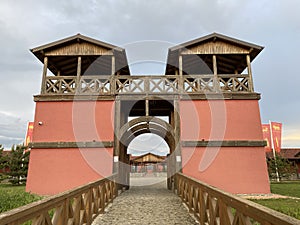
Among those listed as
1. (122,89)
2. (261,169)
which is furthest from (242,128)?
(122,89)

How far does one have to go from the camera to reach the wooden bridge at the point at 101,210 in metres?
1.94

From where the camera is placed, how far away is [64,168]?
848 cm

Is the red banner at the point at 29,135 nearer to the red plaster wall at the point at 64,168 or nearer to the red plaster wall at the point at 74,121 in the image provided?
the red plaster wall at the point at 74,121

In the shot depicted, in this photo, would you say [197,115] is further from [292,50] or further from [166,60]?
[292,50]

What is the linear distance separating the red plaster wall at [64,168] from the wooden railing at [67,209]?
6.85 ft

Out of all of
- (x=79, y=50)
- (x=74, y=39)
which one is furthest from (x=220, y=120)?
(x=74, y=39)

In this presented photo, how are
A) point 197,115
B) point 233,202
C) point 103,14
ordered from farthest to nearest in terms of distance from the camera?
point 103,14 < point 197,115 < point 233,202

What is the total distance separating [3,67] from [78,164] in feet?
29.4

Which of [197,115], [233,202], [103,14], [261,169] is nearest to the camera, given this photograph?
[233,202]

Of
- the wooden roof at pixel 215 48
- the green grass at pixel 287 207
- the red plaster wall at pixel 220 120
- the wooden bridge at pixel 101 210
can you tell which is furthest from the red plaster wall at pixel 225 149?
the wooden bridge at pixel 101 210

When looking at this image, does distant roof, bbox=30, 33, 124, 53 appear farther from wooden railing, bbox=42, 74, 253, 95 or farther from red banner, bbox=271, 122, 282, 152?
red banner, bbox=271, 122, 282, 152

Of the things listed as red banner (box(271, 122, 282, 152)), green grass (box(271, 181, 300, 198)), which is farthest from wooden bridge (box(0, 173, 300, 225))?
red banner (box(271, 122, 282, 152))

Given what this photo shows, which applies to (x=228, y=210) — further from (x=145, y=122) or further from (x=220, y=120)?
(x=145, y=122)

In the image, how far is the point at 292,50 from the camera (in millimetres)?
13250
